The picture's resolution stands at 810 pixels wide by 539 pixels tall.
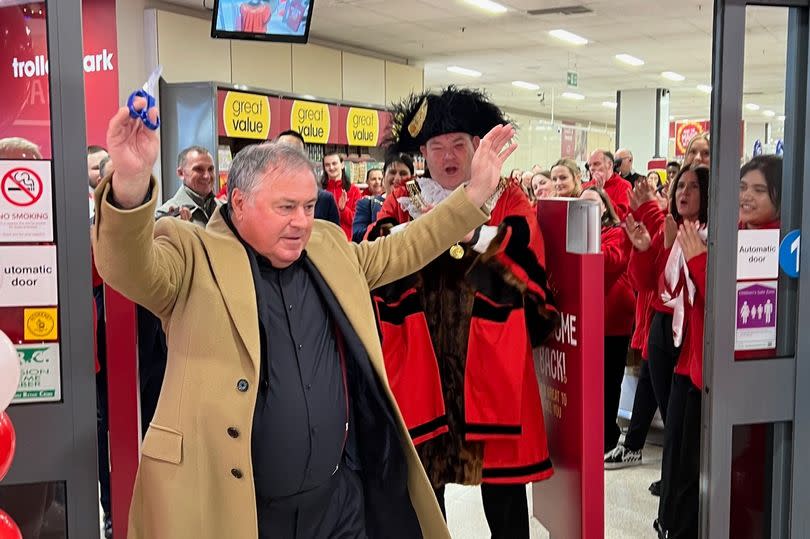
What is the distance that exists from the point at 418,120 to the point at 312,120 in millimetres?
7828

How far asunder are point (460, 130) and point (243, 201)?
999mm

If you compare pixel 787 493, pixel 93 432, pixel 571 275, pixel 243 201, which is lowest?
pixel 787 493

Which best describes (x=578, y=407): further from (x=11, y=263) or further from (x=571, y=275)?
(x=11, y=263)

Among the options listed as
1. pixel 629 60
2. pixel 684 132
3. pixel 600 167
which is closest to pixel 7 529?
pixel 600 167

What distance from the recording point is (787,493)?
2.61 meters

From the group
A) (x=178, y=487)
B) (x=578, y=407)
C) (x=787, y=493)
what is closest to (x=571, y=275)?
(x=578, y=407)

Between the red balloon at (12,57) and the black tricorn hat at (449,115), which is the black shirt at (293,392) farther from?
the black tricorn hat at (449,115)

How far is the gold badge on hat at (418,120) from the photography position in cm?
277

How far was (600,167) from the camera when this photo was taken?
6.65 meters

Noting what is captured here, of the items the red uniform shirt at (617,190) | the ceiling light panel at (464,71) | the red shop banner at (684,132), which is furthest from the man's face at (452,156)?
the ceiling light panel at (464,71)

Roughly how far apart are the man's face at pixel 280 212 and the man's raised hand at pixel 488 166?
517mm

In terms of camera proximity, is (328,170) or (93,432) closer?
(93,432)

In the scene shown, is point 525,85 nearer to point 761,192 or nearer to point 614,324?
point 614,324

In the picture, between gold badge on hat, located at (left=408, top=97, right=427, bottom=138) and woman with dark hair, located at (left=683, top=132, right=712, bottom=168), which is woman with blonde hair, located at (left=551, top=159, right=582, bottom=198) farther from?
gold badge on hat, located at (left=408, top=97, right=427, bottom=138)
